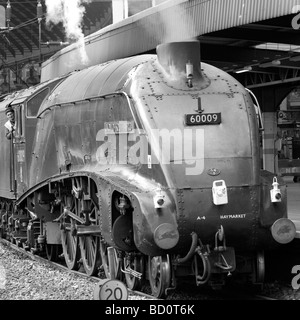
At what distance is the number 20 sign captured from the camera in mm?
7525

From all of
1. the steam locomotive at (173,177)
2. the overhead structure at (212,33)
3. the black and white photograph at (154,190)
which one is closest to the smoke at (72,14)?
the overhead structure at (212,33)

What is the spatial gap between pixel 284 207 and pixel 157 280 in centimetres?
181

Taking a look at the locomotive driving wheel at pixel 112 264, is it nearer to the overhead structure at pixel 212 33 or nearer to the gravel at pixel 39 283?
the gravel at pixel 39 283

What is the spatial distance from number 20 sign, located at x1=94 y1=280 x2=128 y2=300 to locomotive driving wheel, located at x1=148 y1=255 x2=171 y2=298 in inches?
44.9

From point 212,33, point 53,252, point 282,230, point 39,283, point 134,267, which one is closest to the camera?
point 282,230

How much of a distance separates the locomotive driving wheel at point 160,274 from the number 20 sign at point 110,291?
1.14m

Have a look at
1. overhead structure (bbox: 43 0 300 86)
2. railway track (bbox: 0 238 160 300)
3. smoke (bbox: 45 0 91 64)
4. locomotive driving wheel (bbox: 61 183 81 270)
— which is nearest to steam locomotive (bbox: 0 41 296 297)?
railway track (bbox: 0 238 160 300)

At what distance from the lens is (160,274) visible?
8758 mm

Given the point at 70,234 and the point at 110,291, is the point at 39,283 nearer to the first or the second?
the point at 70,234

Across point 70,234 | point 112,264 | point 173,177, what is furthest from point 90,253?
point 173,177

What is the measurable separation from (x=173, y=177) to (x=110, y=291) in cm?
168

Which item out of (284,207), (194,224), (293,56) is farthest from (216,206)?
(293,56)

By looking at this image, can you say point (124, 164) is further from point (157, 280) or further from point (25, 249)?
point (25, 249)

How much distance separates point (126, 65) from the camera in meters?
9.91
